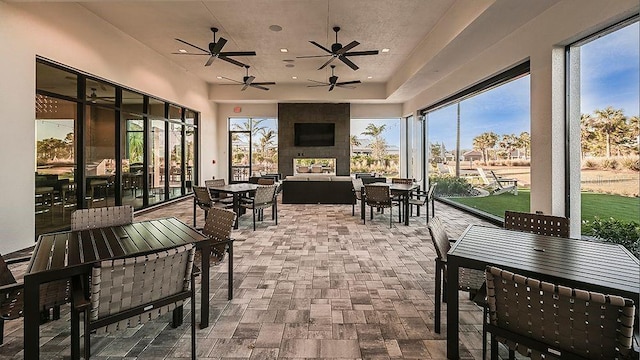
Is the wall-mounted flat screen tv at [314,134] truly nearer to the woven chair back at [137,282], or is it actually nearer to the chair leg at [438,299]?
the chair leg at [438,299]

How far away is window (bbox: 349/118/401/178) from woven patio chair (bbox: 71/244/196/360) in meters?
10.8

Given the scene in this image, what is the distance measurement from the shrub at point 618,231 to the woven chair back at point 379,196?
9.65ft

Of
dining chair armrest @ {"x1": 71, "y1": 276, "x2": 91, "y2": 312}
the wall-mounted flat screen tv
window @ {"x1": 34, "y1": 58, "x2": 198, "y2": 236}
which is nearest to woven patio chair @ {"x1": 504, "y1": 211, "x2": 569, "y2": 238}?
dining chair armrest @ {"x1": 71, "y1": 276, "x2": 91, "y2": 312}

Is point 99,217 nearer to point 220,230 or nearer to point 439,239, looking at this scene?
point 220,230

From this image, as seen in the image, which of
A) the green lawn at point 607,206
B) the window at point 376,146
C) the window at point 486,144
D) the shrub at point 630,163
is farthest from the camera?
the window at point 376,146

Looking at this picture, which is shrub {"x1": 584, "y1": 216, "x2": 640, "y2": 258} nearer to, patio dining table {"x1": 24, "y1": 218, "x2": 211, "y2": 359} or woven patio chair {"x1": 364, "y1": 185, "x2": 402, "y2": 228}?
woven patio chair {"x1": 364, "y1": 185, "x2": 402, "y2": 228}

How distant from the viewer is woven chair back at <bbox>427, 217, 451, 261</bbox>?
232 centimetres

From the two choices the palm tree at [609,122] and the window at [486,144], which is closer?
the palm tree at [609,122]

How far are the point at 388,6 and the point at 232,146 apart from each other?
8.91 m

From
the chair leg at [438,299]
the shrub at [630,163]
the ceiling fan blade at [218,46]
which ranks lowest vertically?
the chair leg at [438,299]

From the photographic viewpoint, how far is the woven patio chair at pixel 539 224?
2.66 meters

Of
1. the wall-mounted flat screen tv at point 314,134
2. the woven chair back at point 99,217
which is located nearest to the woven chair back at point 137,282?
the woven chair back at point 99,217

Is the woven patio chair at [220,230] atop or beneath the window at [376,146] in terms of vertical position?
beneath

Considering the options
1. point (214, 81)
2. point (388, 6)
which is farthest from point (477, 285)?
point (214, 81)
